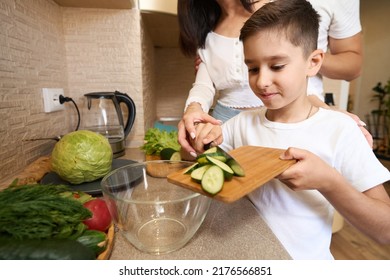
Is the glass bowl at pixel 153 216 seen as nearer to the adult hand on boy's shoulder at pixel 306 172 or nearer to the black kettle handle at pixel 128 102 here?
the adult hand on boy's shoulder at pixel 306 172

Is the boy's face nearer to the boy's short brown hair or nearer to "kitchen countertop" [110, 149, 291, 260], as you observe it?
the boy's short brown hair

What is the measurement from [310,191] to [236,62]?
48 centimetres

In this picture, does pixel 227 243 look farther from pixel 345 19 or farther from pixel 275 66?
pixel 345 19

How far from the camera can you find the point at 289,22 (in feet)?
1.74

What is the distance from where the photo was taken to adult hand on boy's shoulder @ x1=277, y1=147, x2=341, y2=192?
45cm

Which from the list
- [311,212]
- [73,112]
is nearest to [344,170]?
[311,212]

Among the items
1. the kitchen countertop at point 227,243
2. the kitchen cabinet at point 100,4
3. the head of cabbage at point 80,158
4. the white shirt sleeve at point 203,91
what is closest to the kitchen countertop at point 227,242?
the kitchen countertop at point 227,243

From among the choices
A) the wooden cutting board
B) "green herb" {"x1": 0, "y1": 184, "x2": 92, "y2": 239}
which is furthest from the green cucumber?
the wooden cutting board

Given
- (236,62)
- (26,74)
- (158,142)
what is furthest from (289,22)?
(26,74)

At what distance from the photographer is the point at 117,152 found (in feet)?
3.19

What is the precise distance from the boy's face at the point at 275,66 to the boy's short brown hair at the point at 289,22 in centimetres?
1

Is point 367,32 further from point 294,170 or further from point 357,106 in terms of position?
point 294,170

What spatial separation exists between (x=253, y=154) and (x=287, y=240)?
271 mm

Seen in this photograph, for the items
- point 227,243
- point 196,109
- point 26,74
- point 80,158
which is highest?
point 26,74
